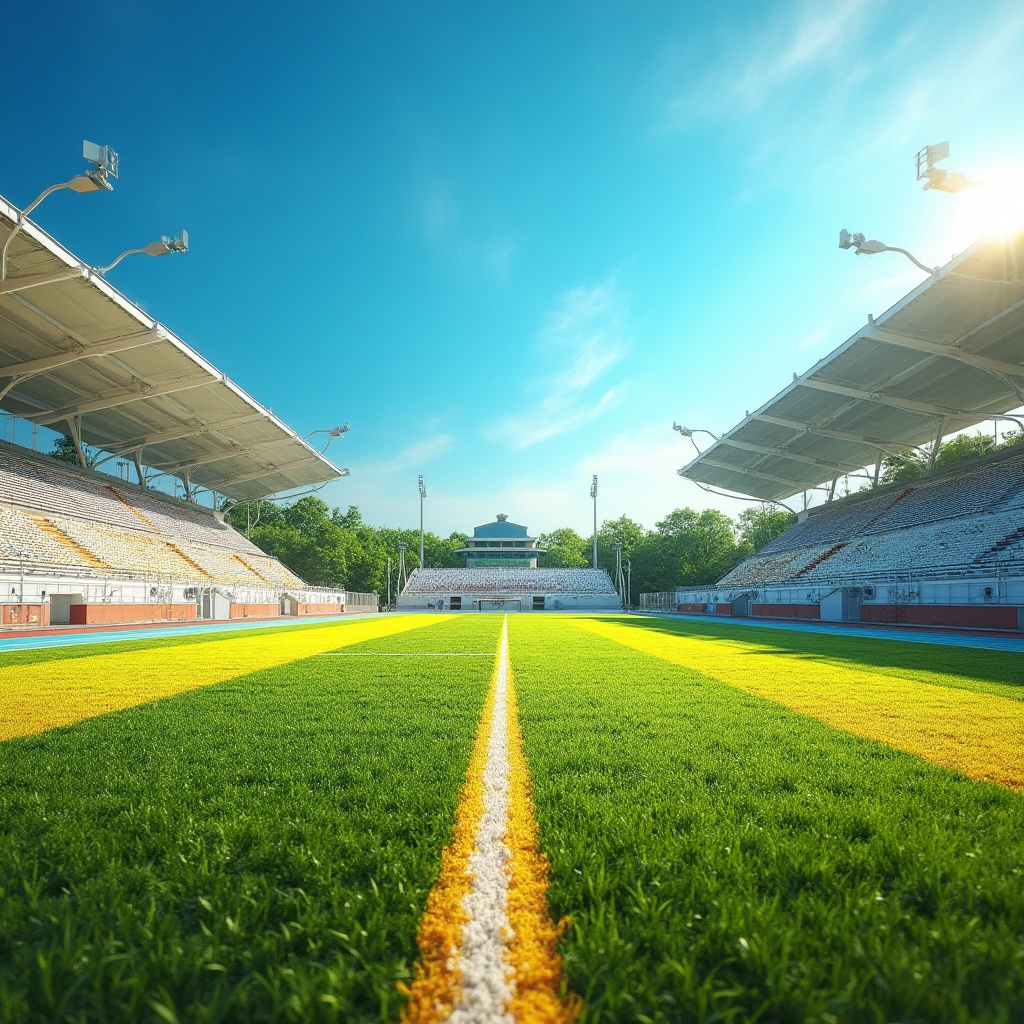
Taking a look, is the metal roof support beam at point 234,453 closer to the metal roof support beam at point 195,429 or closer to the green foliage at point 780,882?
the metal roof support beam at point 195,429

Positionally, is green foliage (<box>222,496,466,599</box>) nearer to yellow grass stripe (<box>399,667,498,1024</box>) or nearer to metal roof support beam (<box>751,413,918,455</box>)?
metal roof support beam (<box>751,413,918,455</box>)

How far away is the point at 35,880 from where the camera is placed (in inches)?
92.3

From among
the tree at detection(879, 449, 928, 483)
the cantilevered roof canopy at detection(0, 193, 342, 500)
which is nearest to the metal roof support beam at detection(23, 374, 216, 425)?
the cantilevered roof canopy at detection(0, 193, 342, 500)

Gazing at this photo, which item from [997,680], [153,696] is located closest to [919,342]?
[997,680]

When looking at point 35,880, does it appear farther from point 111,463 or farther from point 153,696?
point 111,463

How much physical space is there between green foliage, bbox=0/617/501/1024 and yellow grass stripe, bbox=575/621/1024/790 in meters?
3.61

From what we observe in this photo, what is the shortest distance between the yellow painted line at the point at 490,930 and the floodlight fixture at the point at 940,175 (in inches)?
879

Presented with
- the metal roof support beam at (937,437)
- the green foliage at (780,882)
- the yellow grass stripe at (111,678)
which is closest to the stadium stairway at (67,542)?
the yellow grass stripe at (111,678)

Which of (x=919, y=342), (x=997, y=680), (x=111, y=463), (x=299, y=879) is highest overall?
(x=919, y=342)

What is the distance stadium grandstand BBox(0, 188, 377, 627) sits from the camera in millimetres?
22531

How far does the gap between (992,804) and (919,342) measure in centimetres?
2890

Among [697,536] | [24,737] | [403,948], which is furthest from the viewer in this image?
[697,536]

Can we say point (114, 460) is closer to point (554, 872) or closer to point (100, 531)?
point (100, 531)

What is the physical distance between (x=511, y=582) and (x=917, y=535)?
1812 inches
